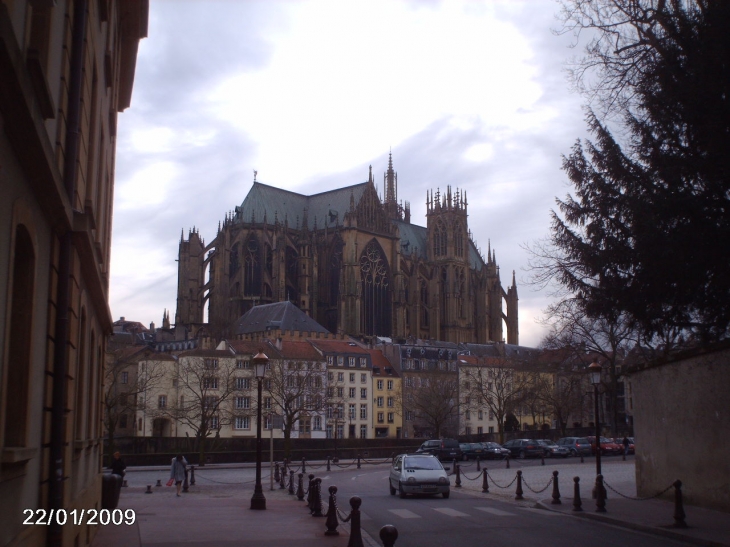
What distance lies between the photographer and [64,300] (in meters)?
8.99

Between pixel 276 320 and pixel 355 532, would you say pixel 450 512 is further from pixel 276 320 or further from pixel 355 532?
pixel 276 320

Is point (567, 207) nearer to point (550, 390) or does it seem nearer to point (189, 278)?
point (550, 390)

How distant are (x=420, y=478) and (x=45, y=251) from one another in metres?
18.5

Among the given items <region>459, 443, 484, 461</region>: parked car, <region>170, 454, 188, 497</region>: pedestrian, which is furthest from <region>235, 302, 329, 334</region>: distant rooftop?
<region>170, 454, 188, 497</region>: pedestrian

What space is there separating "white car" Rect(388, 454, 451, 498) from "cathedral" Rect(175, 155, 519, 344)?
66.4 meters

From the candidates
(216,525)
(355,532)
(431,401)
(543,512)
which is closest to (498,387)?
(431,401)

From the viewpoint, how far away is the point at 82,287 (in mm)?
11906

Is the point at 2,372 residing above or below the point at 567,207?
below

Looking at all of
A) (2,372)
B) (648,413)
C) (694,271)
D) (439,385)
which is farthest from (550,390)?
(2,372)

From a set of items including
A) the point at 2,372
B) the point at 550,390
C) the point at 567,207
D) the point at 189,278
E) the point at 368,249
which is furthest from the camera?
the point at 368,249

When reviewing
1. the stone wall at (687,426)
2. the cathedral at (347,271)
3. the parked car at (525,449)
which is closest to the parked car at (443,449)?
the parked car at (525,449)

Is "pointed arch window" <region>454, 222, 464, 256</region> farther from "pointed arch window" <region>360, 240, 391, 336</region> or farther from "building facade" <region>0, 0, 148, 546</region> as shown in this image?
"building facade" <region>0, 0, 148, 546</region>

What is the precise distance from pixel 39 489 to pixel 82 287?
4245mm

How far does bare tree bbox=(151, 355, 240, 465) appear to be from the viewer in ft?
192
